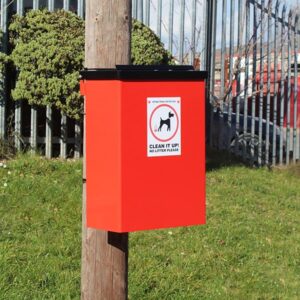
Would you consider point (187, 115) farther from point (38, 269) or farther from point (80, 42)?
point (80, 42)

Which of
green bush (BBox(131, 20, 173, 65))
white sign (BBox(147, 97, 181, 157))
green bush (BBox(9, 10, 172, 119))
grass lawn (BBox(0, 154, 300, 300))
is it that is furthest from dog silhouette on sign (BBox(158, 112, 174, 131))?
green bush (BBox(131, 20, 173, 65))

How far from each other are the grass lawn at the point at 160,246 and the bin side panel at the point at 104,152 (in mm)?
1600

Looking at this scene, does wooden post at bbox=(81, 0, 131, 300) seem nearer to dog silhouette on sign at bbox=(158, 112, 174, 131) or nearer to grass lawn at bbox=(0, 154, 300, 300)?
dog silhouette on sign at bbox=(158, 112, 174, 131)

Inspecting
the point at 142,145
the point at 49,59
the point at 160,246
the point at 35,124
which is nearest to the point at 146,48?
the point at 49,59

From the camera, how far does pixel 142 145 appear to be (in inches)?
110

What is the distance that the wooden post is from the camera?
2.96m

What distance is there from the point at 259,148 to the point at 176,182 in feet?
22.2

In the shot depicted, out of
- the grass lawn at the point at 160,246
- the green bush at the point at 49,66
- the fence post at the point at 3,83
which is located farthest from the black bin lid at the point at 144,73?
the fence post at the point at 3,83

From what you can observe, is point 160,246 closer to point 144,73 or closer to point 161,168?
point 161,168

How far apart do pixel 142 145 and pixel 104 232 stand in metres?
0.52

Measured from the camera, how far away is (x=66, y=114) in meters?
7.07

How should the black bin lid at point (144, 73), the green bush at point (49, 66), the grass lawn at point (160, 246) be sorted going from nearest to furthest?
1. the black bin lid at point (144, 73)
2. the grass lawn at point (160, 246)
3. the green bush at point (49, 66)

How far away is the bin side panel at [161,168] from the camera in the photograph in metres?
2.77

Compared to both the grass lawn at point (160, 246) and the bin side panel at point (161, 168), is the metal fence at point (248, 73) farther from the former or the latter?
the bin side panel at point (161, 168)
